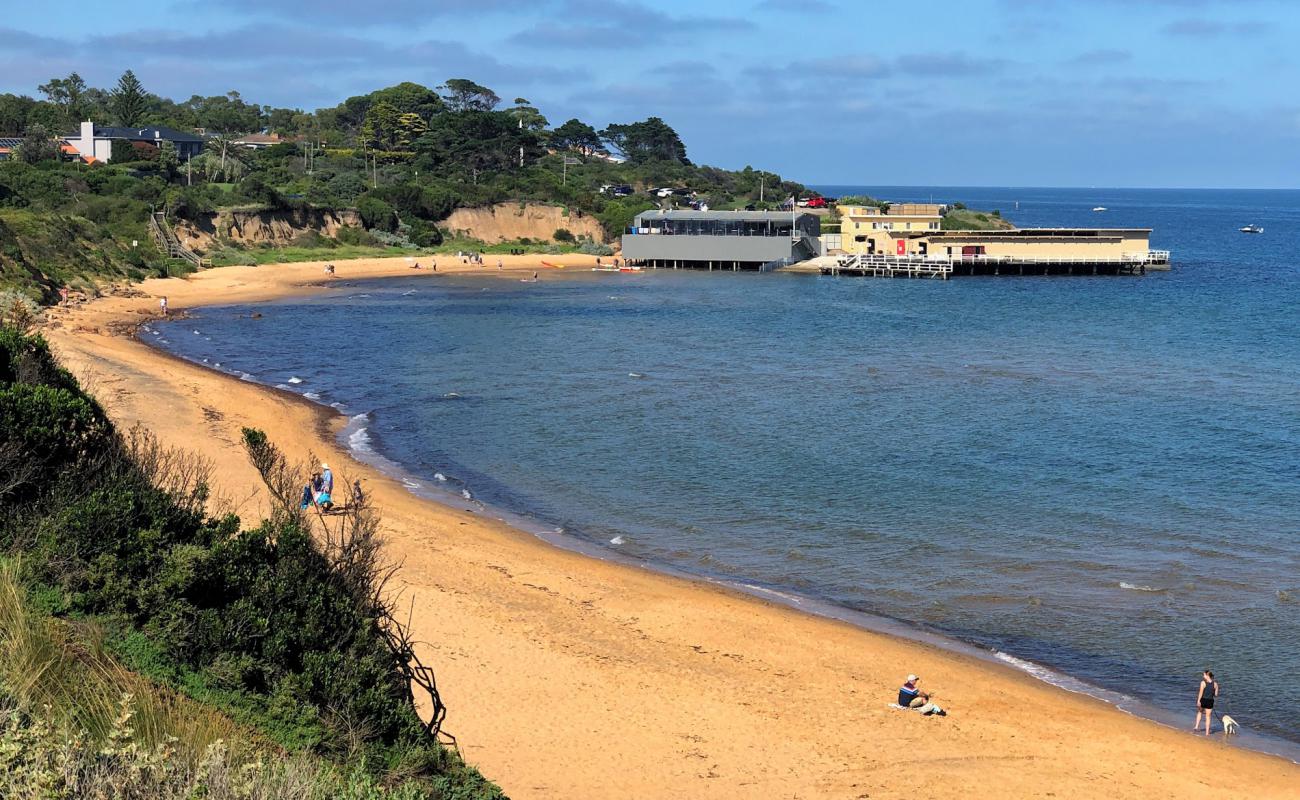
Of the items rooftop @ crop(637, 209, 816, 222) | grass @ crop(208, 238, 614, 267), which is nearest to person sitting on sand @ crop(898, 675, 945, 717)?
grass @ crop(208, 238, 614, 267)

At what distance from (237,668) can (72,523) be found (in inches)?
125

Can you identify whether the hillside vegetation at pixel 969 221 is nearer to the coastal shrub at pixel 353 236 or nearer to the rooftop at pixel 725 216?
the rooftop at pixel 725 216

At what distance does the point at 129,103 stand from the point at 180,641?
153 metres

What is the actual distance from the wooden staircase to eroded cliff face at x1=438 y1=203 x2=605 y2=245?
3165cm

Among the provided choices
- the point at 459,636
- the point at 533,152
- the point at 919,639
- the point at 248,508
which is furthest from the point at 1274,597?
the point at 533,152

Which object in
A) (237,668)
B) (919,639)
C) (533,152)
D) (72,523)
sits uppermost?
(533,152)

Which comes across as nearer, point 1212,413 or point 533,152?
point 1212,413

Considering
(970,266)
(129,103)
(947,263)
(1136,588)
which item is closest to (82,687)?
(1136,588)

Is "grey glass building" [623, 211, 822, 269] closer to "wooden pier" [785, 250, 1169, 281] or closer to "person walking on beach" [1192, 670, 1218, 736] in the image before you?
"wooden pier" [785, 250, 1169, 281]

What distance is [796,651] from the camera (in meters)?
21.2

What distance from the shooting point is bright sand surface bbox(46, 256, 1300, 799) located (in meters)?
16.6

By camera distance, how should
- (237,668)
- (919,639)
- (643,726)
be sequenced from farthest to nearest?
(919,639) < (643,726) < (237,668)

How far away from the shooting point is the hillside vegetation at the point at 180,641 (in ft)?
34.8

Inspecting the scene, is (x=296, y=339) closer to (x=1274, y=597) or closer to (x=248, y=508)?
(x=248, y=508)
